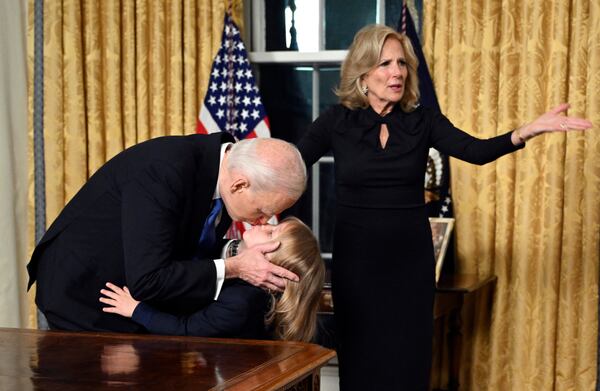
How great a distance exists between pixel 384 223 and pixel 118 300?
4.45 ft

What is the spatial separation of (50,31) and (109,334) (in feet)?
9.97

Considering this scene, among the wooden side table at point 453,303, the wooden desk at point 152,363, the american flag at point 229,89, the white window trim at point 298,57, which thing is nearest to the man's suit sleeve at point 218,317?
the wooden desk at point 152,363

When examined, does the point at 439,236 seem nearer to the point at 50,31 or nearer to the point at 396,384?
the point at 396,384

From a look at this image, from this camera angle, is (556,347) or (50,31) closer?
(556,347)

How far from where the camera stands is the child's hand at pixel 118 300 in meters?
2.47

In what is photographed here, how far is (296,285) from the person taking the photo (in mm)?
2473

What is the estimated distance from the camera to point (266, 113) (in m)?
4.95

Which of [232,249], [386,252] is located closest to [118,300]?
[232,249]

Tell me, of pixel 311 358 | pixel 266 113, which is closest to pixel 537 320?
pixel 266 113

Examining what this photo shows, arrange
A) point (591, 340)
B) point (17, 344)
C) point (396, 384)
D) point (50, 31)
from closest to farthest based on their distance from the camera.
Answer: point (17, 344) < point (396, 384) < point (591, 340) < point (50, 31)

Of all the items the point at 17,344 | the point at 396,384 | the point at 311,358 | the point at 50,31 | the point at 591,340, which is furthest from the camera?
the point at 50,31

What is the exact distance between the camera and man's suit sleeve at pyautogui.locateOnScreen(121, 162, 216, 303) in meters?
2.33

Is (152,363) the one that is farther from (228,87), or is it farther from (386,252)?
(228,87)

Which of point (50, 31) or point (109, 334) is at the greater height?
point (50, 31)
